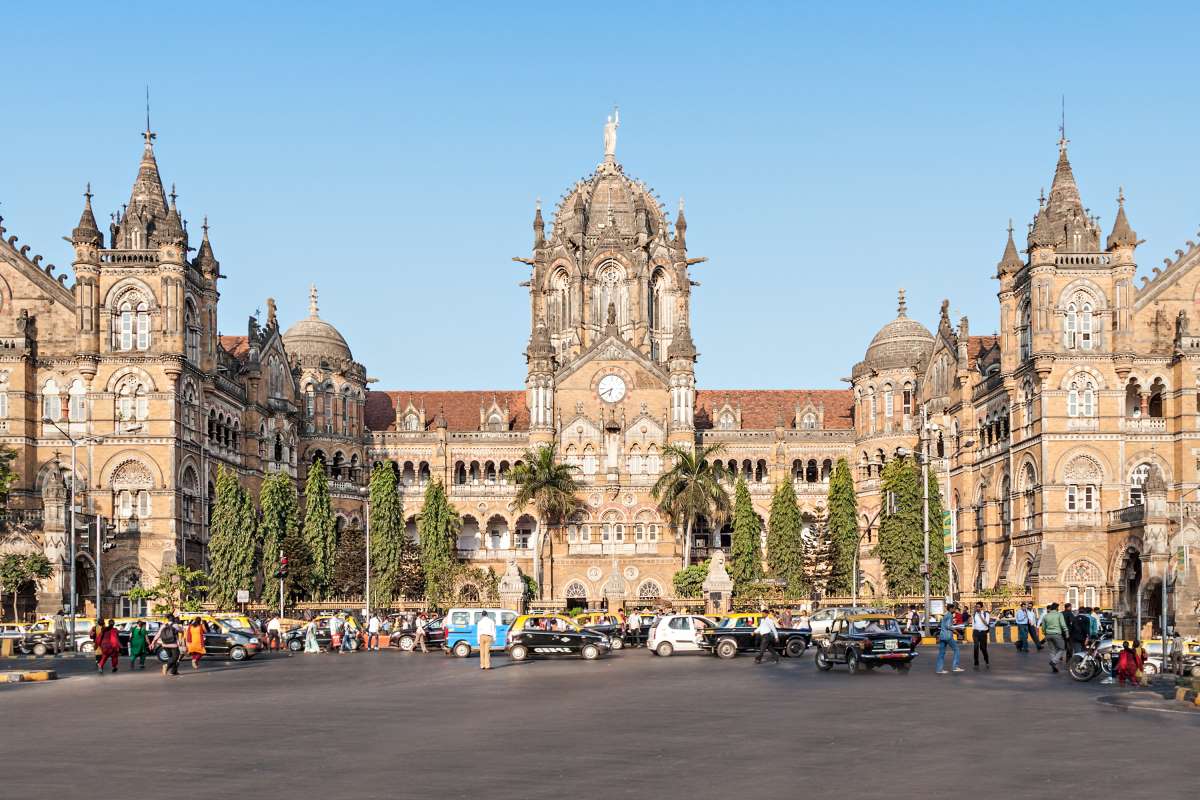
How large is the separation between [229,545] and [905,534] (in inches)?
1435

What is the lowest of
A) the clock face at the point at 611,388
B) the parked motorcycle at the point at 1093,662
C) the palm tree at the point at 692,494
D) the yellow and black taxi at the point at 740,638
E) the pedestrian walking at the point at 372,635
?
the pedestrian walking at the point at 372,635

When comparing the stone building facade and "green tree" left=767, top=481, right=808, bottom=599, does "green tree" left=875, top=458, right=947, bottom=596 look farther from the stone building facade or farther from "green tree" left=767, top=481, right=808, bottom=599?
"green tree" left=767, top=481, right=808, bottom=599

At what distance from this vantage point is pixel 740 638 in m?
54.9

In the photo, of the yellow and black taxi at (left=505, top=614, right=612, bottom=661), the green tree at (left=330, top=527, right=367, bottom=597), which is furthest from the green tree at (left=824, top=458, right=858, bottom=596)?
the yellow and black taxi at (left=505, top=614, right=612, bottom=661)

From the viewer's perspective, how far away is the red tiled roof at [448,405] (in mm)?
108500

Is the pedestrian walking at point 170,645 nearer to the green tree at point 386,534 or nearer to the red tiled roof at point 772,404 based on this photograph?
the green tree at point 386,534

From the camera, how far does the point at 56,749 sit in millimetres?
23453

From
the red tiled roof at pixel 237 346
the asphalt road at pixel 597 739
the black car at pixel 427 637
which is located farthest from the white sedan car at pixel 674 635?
the red tiled roof at pixel 237 346

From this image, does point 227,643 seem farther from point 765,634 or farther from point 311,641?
point 765,634

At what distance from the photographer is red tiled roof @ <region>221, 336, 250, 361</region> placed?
94438 mm

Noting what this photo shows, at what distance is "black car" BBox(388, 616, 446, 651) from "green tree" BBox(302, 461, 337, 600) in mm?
19330

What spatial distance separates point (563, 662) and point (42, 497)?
126 feet

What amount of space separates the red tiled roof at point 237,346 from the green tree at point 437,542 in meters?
14.2

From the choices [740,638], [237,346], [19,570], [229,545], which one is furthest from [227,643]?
[237,346]
